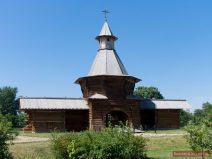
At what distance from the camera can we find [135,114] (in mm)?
41281

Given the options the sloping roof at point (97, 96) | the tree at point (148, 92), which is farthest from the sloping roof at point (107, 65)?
the tree at point (148, 92)

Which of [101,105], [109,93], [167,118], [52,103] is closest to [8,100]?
[52,103]

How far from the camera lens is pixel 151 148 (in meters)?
29.1

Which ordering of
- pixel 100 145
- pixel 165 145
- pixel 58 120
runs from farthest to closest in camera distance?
pixel 58 120
pixel 165 145
pixel 100 145

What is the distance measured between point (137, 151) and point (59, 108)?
1844 cm

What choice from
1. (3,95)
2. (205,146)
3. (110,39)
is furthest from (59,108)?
(3,95)

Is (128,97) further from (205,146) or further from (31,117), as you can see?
(205,146)

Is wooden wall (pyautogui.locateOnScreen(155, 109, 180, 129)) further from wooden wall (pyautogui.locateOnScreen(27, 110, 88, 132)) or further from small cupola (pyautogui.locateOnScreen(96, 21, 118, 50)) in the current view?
small cupola (pyautogui.locateOnScreen(96, 21, 118, 50))

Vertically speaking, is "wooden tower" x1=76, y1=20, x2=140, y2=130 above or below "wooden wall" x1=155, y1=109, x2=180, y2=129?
above

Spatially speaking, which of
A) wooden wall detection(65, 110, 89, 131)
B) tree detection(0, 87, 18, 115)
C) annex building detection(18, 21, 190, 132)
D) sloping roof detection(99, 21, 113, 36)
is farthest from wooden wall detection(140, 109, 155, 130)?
tree detection(0, 87, 18, 115)

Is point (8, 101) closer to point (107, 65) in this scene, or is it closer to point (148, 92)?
point (148, 92)

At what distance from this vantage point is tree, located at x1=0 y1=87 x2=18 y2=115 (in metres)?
96.8

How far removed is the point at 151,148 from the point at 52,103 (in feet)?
49.5

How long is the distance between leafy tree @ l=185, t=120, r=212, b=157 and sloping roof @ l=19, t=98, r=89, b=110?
20.4 m
